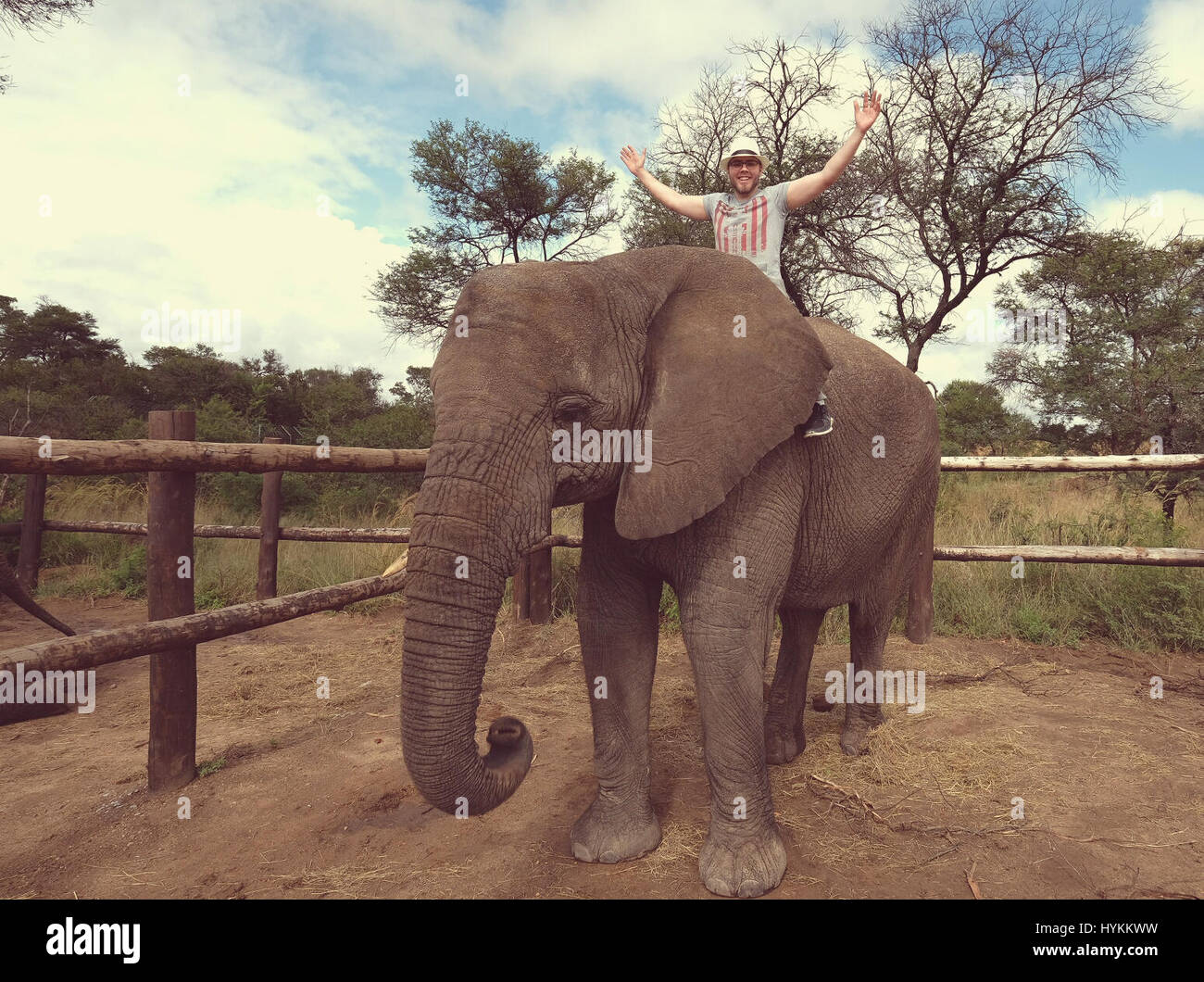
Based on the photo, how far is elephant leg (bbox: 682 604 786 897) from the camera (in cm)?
290

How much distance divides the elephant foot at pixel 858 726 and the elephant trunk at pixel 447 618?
2.90 m

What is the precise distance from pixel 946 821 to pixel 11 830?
4662 millimetres

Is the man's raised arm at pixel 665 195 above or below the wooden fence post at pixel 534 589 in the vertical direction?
above

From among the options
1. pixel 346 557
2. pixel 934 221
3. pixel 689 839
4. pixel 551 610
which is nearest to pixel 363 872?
pixel 689 839

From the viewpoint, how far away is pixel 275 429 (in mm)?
23406

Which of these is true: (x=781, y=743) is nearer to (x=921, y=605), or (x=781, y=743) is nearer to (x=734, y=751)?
(x=734, y=751)

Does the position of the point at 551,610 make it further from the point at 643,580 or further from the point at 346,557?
the point at 643,580

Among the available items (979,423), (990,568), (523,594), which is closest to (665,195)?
(523,594)

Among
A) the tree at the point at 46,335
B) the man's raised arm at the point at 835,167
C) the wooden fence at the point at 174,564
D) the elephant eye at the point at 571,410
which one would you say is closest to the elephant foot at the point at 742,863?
the elephant eye at the point at 571,410

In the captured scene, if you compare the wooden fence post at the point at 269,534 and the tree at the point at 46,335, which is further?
the tree at the point at 46,335

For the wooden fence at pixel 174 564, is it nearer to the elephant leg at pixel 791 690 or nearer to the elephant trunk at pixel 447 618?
the elephant trunk at pixel 447 618

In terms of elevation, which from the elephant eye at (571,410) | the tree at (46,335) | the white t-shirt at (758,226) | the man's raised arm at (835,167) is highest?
the tree at (46,335)

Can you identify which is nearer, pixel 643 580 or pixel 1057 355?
pixel 643 580

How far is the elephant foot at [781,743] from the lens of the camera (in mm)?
4285
